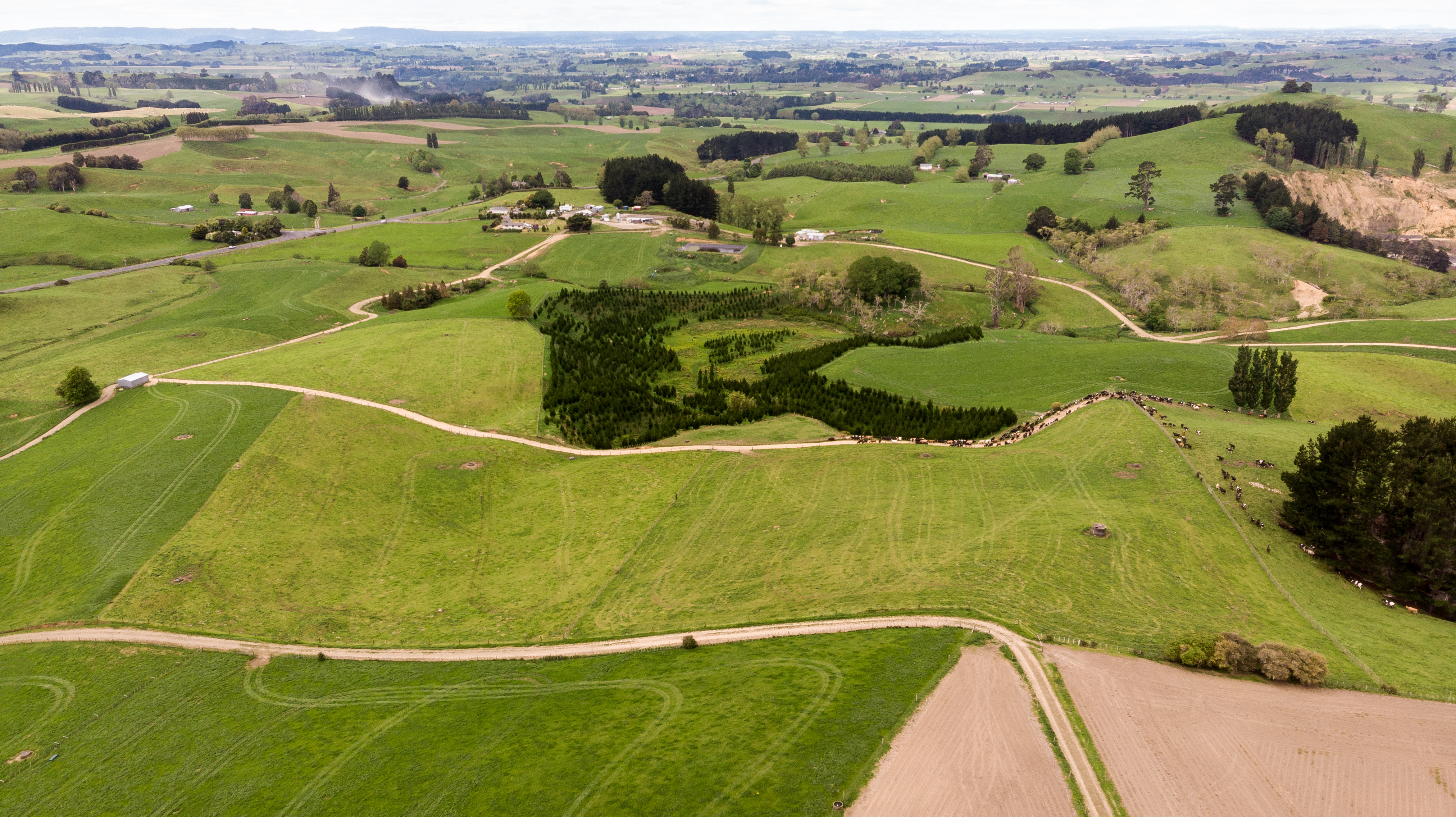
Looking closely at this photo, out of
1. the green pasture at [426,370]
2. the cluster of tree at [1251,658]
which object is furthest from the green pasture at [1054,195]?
the cluster of tree at [1251,658]

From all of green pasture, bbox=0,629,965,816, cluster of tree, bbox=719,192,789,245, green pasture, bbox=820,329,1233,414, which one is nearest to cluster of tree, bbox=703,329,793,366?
green pasture, bbox=820,329,1233,414

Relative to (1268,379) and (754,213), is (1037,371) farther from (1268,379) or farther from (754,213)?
(754,213)

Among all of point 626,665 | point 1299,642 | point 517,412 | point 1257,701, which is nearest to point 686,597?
point 626,665

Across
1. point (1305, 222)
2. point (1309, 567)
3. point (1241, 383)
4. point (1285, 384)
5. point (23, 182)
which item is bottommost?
point (1309, 567)

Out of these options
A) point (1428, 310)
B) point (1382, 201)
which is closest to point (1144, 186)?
point (1382, 201)

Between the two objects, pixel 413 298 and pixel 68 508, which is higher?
pixel 413 298

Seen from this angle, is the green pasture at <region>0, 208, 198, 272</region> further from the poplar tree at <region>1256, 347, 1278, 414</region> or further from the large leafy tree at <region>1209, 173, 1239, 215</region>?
the large leafy tree at <region>1209, 173, 1239, 215</region>

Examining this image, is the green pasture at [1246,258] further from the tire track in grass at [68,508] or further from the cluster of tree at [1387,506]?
the tire track in grass at [68,508]
